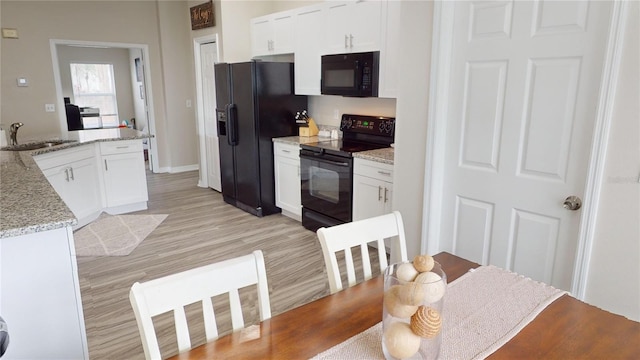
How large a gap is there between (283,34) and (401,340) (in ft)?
13.4

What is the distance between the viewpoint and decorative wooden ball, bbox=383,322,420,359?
95cm

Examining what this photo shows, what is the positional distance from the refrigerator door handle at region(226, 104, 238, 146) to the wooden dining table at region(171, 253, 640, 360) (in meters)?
3.60

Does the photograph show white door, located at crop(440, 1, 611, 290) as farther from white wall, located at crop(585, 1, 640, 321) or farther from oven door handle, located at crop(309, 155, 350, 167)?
oven door handle, located at crop(309, 155, 350, 167)

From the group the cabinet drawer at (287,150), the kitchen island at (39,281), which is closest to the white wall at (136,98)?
the cabinet drawer at (287,150)

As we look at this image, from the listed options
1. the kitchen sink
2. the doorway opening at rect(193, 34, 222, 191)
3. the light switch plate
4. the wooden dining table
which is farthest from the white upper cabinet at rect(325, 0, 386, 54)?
the light switch plate

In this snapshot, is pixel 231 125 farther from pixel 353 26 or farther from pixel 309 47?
pixel 353 26

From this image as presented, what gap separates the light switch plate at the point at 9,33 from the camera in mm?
5309

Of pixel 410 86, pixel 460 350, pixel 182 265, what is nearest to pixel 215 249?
pixel 182 265

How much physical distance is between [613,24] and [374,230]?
4.22 ft

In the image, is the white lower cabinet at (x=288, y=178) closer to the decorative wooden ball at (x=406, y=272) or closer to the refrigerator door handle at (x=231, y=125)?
the refrigerator door handle at (x=231, y=125)

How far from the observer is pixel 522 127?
202cm

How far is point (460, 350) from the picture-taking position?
1.06 m

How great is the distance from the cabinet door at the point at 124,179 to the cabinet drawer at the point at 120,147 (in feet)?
0.15

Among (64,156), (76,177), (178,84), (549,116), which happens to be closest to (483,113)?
(549,116)
